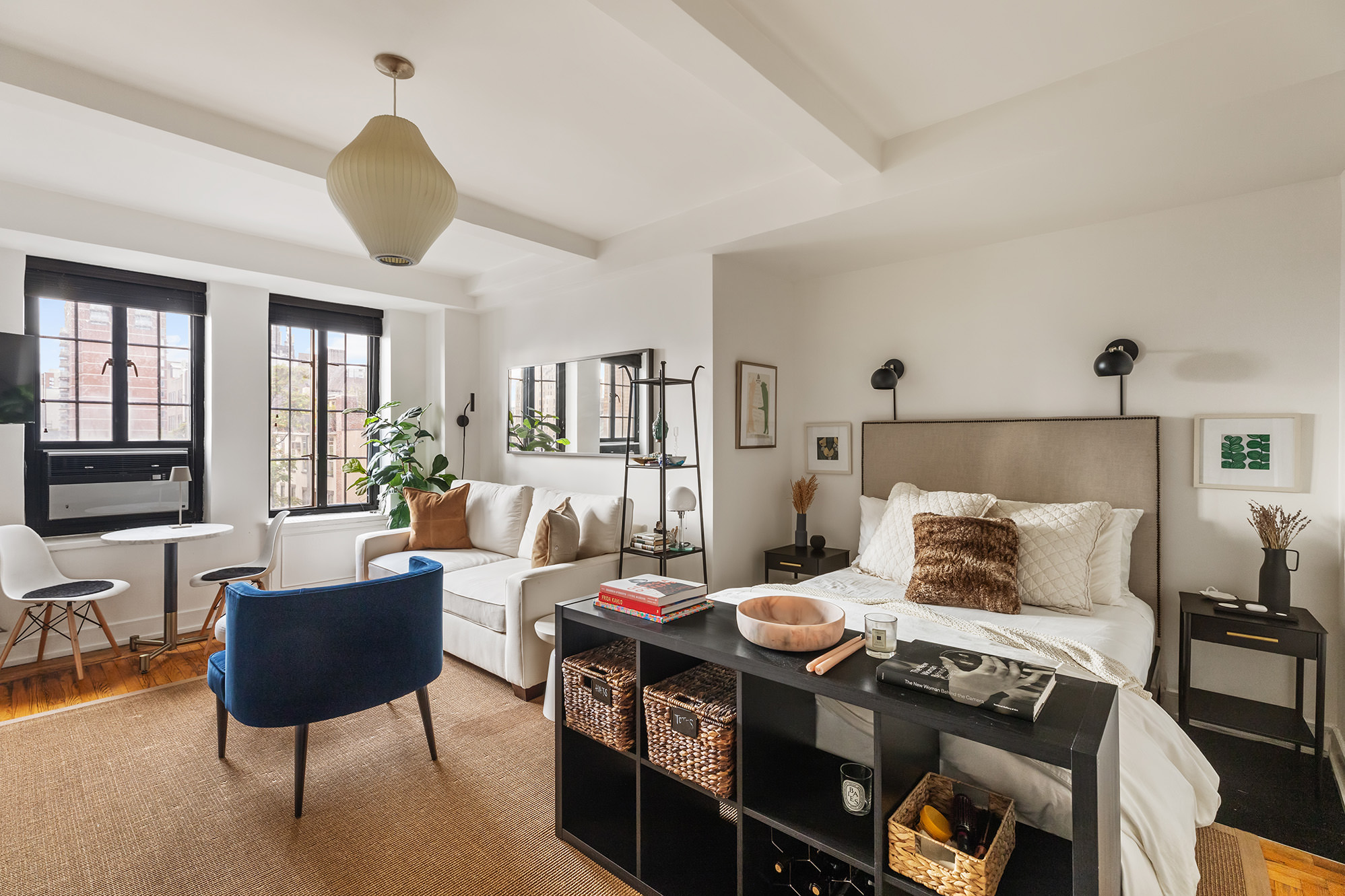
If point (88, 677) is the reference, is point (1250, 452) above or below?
above

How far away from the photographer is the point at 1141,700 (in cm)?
186

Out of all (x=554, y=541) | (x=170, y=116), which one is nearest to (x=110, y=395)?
(x=170, y=116)

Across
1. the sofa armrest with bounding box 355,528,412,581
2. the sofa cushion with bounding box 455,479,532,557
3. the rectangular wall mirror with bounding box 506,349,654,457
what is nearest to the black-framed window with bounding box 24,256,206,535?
the sofa armrest with bounding box 355,528,412,581

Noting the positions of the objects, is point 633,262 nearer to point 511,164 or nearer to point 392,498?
point 511,164

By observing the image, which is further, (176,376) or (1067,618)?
(176,376)

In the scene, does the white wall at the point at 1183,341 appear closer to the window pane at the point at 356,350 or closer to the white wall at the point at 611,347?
the white wall at the point at 611,347

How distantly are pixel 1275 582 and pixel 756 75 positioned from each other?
272 cm

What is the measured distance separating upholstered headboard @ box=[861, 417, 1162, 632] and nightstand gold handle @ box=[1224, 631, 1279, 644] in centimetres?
47

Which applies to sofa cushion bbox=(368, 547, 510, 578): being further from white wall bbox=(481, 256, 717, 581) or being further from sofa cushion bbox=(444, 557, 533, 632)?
white wall bbox=(481, 256, 717, 581)

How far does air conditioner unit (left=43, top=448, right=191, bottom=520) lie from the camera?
3.92 metres

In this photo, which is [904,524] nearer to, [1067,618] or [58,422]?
[1067,618]

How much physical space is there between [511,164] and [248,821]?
282 centimetres

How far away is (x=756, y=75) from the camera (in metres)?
2.10

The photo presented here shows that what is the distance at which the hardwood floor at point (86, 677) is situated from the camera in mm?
3168
